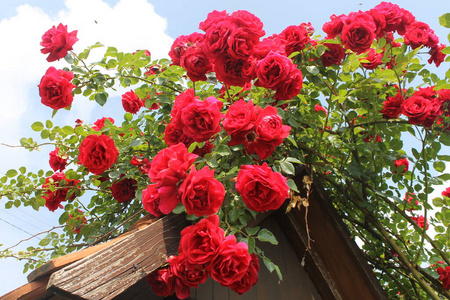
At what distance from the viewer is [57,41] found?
1866mm

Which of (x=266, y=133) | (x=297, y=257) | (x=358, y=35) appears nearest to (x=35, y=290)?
(x=266, y=133)

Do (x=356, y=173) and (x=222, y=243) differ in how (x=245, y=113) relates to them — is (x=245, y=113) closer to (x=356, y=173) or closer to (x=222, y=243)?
(x=222, y=243)

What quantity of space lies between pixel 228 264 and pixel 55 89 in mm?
1237

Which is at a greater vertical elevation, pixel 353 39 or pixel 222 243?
pixel 353 39

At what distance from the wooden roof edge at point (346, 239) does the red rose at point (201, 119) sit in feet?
2.66

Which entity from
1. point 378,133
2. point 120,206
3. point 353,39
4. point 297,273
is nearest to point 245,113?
point 353,39

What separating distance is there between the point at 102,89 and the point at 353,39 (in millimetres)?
1339

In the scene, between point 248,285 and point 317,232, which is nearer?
point 248,285

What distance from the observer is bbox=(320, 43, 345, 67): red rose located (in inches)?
76.4

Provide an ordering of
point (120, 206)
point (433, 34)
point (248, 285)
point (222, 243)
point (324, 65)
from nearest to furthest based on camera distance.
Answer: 1. point (222, 243)
2. point (248, 285)
3. point (324, 65)
4. point (433, 34)
5. point (120, 206)

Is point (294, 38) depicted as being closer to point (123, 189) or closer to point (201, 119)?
point (201, 119)

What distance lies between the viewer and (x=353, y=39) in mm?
1834

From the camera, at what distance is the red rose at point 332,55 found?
194 centimetres

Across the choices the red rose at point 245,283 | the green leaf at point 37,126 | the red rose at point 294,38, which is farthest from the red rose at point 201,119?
the green leaf at point 37,126
